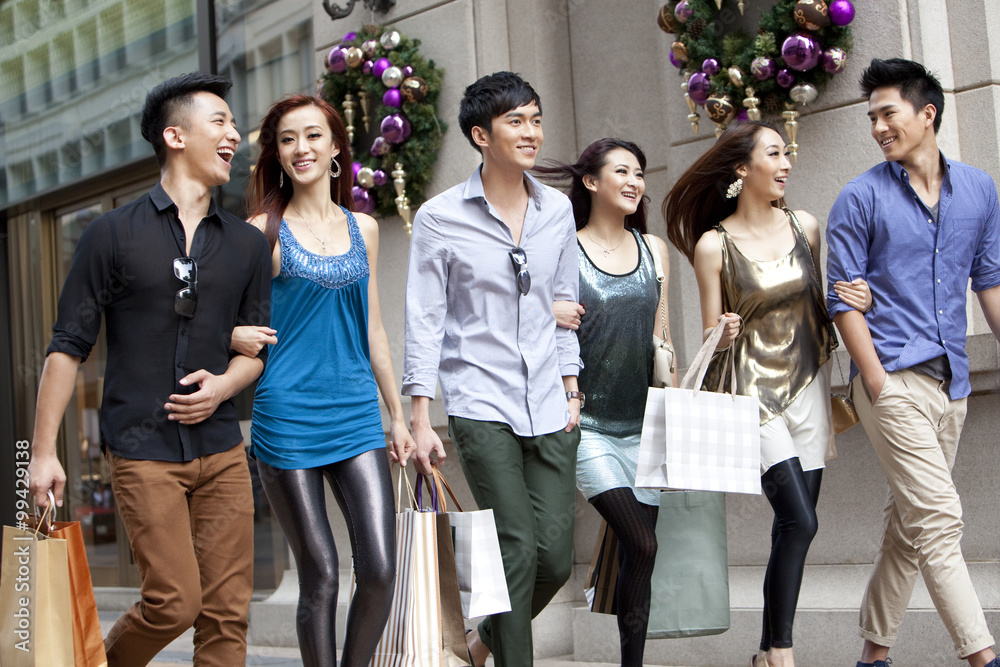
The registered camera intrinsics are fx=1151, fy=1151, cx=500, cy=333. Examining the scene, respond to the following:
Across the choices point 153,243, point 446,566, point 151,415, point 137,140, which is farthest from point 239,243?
point 137,140

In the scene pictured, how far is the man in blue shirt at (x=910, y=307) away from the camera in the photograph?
4.00 metres

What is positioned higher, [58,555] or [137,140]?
[137,140]

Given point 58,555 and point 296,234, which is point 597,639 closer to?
point 296,234

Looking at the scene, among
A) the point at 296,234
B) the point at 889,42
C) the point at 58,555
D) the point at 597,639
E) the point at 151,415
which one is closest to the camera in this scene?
the point at 58,555

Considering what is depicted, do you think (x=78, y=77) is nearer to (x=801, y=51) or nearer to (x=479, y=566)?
(x=801, y=51)

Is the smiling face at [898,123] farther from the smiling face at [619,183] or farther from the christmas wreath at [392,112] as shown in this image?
the christmas wreath at [392,112]

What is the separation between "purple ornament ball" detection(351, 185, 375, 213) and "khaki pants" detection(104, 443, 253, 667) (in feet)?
11.0

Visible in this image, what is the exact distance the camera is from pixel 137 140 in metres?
8.52

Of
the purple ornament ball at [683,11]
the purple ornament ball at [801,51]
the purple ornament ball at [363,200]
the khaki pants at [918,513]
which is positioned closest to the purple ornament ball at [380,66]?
the purple ornament ball at [363,200]

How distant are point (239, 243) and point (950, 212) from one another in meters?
2.51

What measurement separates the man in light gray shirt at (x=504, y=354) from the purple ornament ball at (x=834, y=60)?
1.76 meters

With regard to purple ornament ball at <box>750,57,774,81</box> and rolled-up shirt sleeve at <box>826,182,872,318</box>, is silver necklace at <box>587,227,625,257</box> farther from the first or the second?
purple ornament ball at <box>750,57,774,81</box>

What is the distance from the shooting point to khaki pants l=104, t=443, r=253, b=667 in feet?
10.7

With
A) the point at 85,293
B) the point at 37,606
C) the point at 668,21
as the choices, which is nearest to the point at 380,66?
the point at 668,21
